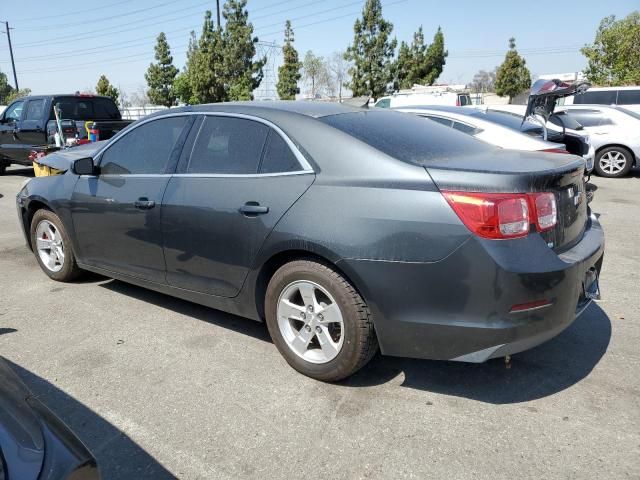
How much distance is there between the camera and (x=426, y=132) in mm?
3473

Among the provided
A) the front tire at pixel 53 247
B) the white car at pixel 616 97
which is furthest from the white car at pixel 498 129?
the white car at pixel 616 97

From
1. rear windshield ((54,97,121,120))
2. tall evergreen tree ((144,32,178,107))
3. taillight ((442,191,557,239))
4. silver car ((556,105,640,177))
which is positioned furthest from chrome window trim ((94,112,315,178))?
tall evergreen tree ((144,32,178,107))

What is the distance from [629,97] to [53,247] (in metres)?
15.3

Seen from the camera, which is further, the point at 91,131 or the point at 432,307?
the point at 91,131

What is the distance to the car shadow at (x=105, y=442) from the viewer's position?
7.88ft

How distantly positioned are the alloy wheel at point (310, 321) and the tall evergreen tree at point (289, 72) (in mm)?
35860

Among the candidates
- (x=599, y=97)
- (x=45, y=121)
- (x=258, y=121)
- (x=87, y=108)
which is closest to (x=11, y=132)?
(x=45, y=121)

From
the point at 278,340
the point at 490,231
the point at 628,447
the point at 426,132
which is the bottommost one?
the point at 628,447

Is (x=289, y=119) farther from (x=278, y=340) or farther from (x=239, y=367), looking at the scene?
(x=239, y=367)

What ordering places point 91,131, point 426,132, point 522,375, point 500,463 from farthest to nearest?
1. point 91,131
2. point 426,132
3. point 522,375
4. point 500,463

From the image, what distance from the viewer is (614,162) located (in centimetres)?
1129

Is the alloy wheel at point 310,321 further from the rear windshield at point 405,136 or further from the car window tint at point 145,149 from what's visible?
the car window tint at point 145,149

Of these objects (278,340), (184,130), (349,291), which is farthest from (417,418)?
(184,130)

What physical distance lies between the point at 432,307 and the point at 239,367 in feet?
4.53
